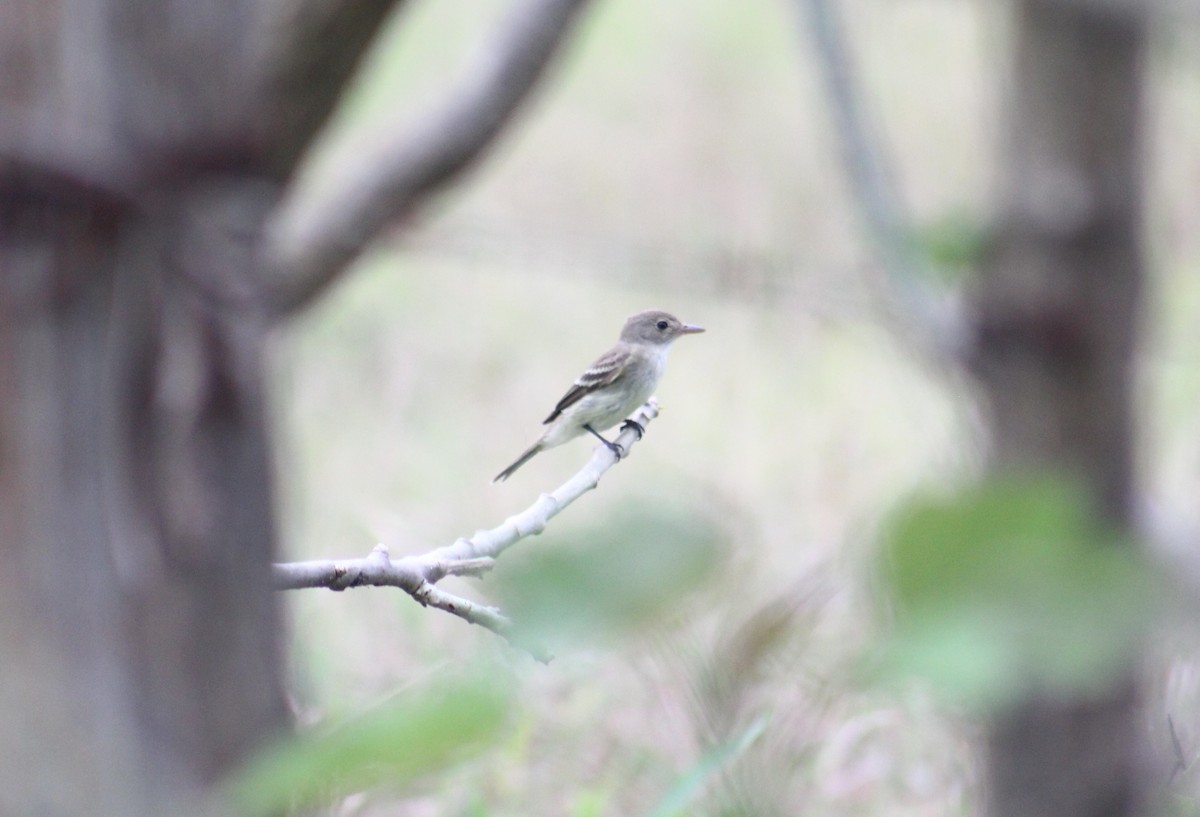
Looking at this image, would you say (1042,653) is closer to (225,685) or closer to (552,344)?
(225,685)

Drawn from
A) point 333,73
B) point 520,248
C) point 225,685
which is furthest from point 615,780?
point 333,73

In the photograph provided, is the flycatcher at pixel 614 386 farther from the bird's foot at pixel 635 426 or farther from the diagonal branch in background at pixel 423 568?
the diagonal branch in background at pixel 423 568

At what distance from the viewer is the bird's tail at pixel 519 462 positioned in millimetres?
5246

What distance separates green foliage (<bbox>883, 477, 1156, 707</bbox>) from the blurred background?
3 centimetres

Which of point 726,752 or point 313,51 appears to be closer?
point 726,752

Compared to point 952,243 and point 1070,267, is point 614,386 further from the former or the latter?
point 952,243

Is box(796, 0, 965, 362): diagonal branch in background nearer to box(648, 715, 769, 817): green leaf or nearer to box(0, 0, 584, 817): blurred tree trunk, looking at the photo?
box(0, 0, 584, 817): blurred tree trunk

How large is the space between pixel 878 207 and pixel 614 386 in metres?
2.38

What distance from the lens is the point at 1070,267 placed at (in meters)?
2.93

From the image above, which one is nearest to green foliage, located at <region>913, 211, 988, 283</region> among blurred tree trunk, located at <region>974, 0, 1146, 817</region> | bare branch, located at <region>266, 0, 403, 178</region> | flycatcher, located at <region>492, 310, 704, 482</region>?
blurred tree trunk, located at <region>974, 0, 1146, 817</region>

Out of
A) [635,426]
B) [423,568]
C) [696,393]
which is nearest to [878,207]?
[423,568]

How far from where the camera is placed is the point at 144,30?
122 centimetres

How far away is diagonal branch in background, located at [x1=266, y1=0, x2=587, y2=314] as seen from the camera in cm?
411

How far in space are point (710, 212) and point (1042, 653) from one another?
1023cm
